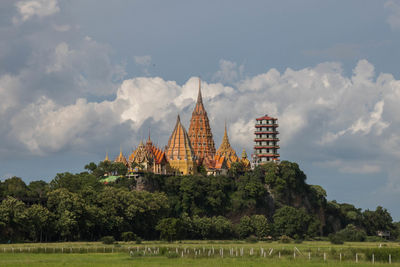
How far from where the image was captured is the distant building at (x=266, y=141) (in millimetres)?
187375

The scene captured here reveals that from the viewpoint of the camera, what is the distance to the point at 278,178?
552 ft

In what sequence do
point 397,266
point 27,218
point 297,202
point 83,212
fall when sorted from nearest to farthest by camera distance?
point 397,266, point 27,218, point 83,212, point 297,202

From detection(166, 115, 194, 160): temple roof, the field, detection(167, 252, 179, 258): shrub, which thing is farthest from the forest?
detection(167, 252, 179, 258): shrub

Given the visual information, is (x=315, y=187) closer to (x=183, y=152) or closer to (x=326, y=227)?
(x=326, y=227)

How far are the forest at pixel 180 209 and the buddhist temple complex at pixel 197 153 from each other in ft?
14.1

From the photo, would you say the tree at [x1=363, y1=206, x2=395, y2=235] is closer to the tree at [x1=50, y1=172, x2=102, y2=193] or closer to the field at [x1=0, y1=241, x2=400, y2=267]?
the tree at [x1=50, y1=172, x2=102, y2=193]

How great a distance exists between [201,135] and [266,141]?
19.3m

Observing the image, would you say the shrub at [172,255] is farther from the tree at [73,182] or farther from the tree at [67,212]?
the tree at [73,182]

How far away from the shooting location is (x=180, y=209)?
153625 mm

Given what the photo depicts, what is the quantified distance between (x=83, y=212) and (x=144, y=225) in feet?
58.3

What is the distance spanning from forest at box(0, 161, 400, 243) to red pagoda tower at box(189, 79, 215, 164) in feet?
55.6

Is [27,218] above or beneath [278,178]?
beneath

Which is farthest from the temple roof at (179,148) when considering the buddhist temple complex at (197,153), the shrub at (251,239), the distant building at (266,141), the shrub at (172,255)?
the shrub at (172,255)

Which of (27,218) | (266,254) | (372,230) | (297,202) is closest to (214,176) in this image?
(297,202)
